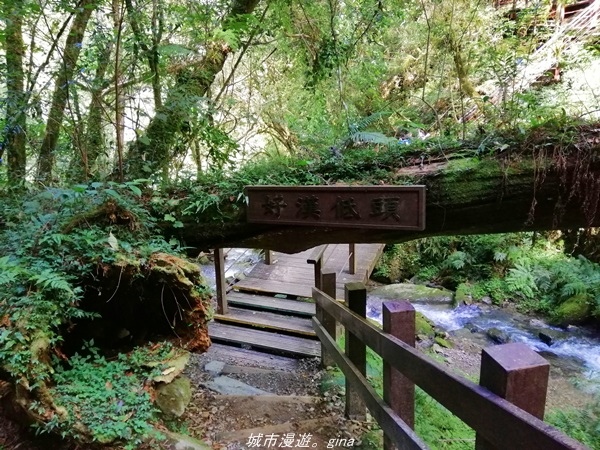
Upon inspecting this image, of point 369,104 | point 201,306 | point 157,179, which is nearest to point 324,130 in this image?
point 369,104

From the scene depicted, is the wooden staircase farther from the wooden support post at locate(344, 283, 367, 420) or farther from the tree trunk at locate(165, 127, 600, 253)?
the tree trunk at locate(165, 127, 600, 253)

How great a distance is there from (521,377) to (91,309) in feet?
10.0

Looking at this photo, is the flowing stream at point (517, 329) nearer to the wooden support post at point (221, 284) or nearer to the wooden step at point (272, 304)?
the wooden step at point (272, 304)

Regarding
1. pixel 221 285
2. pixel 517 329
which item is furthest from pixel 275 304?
pixel 517 329

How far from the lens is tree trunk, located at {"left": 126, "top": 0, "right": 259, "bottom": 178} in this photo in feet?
15.2

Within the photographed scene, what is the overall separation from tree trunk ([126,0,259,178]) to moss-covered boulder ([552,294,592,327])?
27.7 feet

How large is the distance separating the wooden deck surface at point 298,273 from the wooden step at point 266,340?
0.95 m

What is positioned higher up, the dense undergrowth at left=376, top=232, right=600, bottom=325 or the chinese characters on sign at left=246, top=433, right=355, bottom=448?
the chinese characters on sign at left=246, top=433, right=355, bottom=448

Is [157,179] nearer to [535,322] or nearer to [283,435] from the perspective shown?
[283,435]

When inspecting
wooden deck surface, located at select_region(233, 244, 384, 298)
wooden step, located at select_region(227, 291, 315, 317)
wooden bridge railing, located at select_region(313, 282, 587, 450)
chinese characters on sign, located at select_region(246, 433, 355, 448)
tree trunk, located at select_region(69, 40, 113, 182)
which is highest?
tree trunk, located at select_region(69, 40, 113, 182)

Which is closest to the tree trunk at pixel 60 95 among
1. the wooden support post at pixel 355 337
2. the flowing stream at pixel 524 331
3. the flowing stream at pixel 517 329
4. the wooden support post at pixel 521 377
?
the flowing stream at pixel 517 329

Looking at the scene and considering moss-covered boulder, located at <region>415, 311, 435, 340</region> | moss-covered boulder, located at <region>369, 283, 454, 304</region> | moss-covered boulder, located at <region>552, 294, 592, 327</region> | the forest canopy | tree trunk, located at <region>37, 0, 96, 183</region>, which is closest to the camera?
the forest canopy

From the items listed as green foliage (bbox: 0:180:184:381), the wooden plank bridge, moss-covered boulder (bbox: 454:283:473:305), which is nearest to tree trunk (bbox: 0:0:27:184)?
green foliage (bbox: 0:180:184:381)

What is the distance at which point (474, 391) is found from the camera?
1.29 meters
